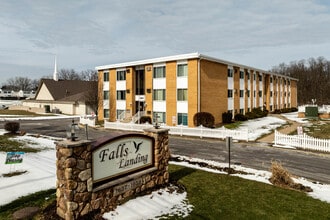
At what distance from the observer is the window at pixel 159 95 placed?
3534cm

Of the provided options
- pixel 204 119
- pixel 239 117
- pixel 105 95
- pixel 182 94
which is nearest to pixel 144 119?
pixel 182 94

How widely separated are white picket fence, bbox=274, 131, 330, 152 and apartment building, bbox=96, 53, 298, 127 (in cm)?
1148

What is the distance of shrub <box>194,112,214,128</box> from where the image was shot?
30531mm

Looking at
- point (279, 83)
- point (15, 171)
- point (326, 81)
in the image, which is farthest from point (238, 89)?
point (326, 81)

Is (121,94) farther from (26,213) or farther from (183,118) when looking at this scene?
(26,213)

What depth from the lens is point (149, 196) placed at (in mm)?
8688

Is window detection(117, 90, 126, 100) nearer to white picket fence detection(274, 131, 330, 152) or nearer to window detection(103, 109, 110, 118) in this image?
window detection(103, 109, 110, 118)

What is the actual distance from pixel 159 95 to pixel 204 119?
843cm

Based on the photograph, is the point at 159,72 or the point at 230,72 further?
the point at 230,72

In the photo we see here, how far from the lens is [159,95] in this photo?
35844mm

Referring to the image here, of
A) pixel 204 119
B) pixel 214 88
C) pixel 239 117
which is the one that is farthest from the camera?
pixel 239 117

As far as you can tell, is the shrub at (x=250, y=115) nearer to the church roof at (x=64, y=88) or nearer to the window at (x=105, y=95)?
the window at (x=105, y=95)

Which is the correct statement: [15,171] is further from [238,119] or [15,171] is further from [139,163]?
[238,119]

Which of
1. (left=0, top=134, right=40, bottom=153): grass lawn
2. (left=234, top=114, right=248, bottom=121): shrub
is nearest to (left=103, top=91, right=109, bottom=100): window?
(left=234, top=114, right=248, bottom=121): shrub
